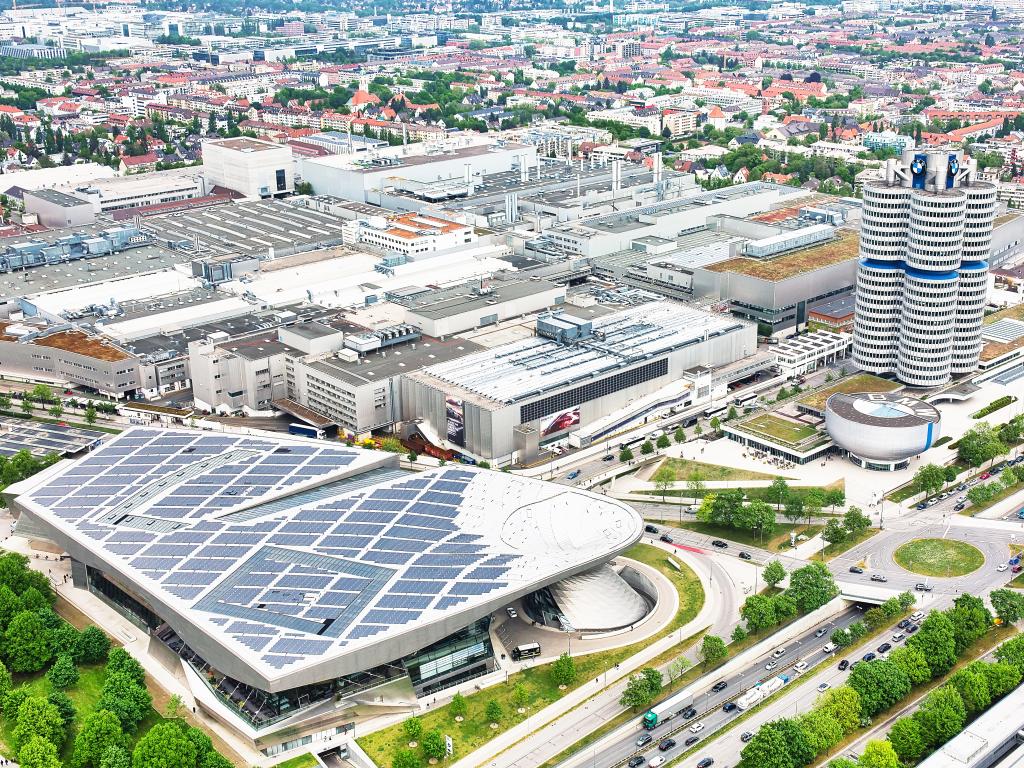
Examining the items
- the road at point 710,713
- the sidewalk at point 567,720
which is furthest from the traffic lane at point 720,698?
the sidewalk at point 567,720

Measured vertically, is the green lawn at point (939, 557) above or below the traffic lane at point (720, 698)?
above

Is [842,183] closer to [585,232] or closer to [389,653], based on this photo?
[585,232]

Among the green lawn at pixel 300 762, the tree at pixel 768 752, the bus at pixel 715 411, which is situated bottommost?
the green lawn at pixel 300 762

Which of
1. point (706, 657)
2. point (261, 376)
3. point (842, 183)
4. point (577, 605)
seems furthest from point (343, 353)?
point (842, 183)

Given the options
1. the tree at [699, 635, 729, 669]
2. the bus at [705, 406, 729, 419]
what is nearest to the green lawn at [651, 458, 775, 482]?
the bus at [705, 406, 729, 419]

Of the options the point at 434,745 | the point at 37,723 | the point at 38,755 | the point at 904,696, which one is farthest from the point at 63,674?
the point at 904,696

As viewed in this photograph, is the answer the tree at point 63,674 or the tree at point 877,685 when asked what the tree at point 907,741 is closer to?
the tree at point 877,685
